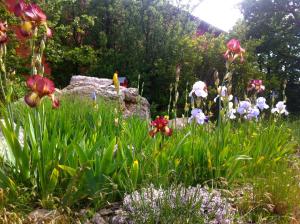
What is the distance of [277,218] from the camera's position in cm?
287

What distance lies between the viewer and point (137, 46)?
37.8ft

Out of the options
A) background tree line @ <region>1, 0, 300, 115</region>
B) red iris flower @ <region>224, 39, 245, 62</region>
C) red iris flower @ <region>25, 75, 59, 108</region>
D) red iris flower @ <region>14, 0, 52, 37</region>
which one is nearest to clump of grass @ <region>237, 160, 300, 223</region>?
red iris flower @ <region>224, 39, 245, 62</region>

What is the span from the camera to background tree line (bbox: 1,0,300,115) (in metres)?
11.1

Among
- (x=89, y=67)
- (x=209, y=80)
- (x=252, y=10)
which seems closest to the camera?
(x=209, y=80)

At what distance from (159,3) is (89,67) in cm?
271

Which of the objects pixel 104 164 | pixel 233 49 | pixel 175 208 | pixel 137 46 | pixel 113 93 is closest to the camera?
pixel 175 208

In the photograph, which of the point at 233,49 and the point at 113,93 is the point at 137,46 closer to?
the point at 113,93

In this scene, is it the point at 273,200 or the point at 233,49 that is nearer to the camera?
the point at 273,200

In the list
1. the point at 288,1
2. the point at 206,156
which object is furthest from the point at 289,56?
the point at 206,156

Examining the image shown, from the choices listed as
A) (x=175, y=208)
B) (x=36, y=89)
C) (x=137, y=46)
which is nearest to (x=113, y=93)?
(x=137, y=46)

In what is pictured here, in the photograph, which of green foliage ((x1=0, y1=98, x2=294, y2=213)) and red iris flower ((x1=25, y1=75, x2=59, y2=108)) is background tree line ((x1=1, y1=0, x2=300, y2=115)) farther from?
red iris flower ((x1=25, y1=75, x2=59, y2=108))

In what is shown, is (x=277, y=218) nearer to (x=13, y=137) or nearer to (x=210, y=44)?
(x=13, y=137)

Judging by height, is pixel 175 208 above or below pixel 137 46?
below

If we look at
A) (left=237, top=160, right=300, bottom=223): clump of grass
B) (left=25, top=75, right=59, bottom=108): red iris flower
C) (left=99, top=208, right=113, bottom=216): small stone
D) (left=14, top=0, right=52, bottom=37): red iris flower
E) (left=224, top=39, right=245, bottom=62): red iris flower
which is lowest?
(left=99, top=208, right=113, bottom=216): small stone
